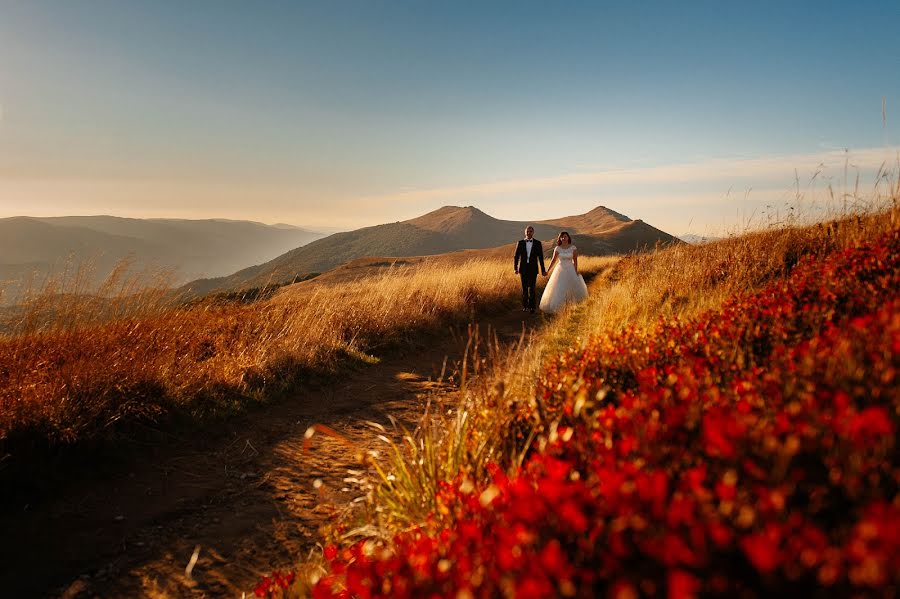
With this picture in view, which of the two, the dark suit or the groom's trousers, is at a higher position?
the dark suit

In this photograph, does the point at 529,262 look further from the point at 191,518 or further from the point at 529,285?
the point at 191,518

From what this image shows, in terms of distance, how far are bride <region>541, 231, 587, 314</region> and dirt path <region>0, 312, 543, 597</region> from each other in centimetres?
805

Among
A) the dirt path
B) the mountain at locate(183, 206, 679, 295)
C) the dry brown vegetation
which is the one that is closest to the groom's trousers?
the dry brown vegetation

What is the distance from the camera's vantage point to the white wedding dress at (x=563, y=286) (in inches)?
512

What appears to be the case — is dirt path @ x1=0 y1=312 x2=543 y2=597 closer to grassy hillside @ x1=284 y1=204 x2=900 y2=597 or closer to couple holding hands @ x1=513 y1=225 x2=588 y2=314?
grassy hillside @ x1=284 y1=204 x2=900 y2=597

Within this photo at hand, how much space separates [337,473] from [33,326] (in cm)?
417

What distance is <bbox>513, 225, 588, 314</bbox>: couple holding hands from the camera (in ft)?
41.5

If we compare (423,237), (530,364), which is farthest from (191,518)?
(423,237)

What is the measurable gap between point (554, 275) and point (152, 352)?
996 cm

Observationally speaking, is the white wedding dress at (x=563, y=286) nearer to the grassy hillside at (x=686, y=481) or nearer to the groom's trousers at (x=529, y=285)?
the groom's trousers at (x=529, y=285)

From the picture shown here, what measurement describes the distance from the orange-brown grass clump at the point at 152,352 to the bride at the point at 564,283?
14.1 ft

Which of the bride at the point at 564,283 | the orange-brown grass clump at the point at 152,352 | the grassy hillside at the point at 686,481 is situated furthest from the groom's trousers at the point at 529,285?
the grassy hillside at the point at 686,481

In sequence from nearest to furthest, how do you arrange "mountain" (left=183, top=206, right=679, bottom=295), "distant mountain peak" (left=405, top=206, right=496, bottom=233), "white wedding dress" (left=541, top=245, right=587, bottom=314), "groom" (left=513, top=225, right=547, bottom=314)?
"groom" (left=513, top=225, right=547, bottom=314), "white wedding dress" (left=541, top=245, right=587, bottom=314), "mountain" (left=183, top=206, right=679, bottom=295), "distant mountain peak" (left=405, top=206, right=496, bottom=233)

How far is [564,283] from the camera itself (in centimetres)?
1317
